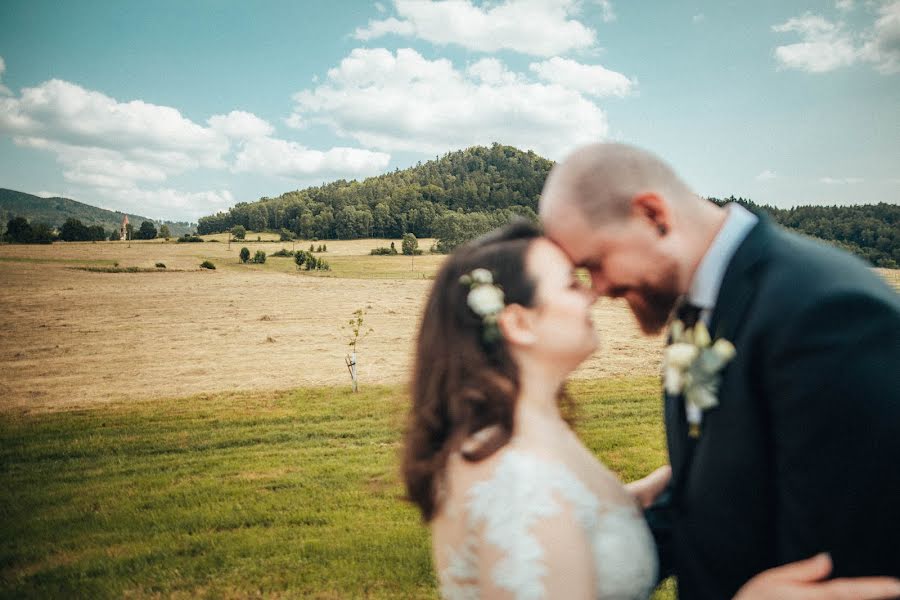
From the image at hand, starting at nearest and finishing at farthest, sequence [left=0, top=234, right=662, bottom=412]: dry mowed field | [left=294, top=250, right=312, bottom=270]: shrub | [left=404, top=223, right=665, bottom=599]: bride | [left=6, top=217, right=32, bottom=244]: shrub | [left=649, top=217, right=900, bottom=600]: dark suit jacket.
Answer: [left=649, top=217, right=900, bottom=600]: dark suit jacket, [left=404, top=223, right=665, bottom=599]: bride, [left=0, top=234, right=662, bottom=412]: dry mowed field, [left=294, top=250, right=312, bottom=270]: shrub, [left=6, top=217, right=32, bottom=244]: shrub

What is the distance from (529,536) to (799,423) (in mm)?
967

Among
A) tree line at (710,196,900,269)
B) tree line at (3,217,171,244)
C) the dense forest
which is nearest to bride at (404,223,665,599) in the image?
tree line at (710,196,900,269)

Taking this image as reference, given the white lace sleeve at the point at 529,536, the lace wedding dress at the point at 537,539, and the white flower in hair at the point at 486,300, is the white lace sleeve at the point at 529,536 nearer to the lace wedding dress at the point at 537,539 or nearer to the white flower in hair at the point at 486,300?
the lace wedding dress at the point at 537,539

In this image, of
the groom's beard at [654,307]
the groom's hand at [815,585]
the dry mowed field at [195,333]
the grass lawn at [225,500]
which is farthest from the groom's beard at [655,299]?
the grass lawn at [225,500]

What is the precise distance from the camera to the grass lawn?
248 inches

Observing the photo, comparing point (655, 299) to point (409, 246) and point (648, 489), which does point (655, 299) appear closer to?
point (648, 489)

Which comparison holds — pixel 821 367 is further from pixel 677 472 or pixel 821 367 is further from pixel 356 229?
pixel 356 229

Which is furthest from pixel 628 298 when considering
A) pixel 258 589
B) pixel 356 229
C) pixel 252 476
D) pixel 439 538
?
pixel 356 229

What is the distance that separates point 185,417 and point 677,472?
1343 centimetres

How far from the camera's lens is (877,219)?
2368 inches

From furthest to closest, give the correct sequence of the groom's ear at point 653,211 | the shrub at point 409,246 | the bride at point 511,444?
the shrub at point 409,246 < the groom's ear at point 653,211 < the bride at point 511,444

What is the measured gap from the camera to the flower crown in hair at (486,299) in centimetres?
231

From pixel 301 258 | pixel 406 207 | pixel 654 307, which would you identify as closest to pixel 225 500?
pixel 654 307

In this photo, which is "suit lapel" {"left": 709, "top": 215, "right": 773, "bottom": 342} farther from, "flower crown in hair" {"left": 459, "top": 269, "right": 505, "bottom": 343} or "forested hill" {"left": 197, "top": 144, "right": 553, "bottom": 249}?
"forested hill" {"left": 197, "top": 144, "right": 553, "bottom": 249}
